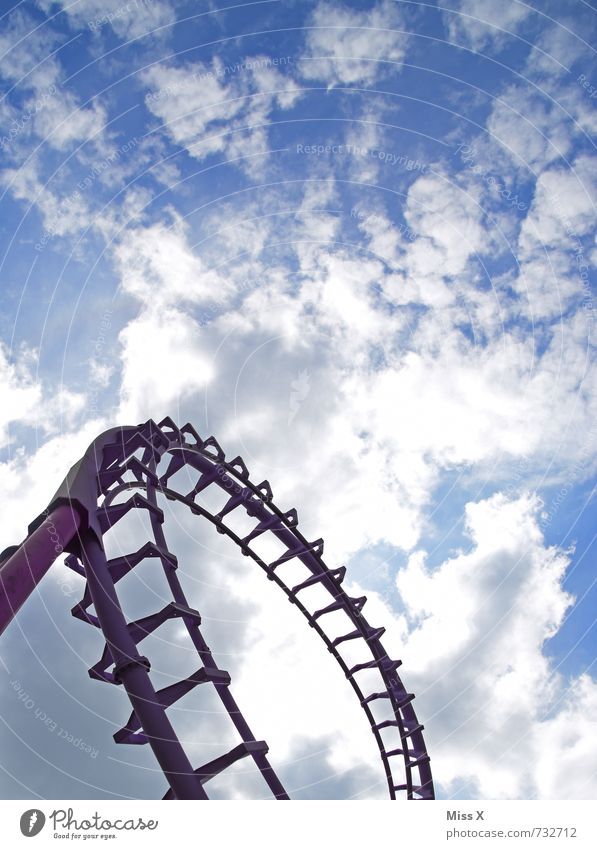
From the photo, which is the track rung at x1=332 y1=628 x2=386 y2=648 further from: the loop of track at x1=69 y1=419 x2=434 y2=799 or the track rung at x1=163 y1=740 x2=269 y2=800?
the track rung at x1=163 y1=740 x2=269 y2=800

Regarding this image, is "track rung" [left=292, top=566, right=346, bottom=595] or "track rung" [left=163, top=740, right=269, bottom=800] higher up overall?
"track rung" [left=292, top=566, right=346, bottom=595]

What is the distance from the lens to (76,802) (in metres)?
6.34

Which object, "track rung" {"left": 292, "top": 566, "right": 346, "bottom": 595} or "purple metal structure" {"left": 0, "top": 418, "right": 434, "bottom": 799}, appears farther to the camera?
"track rung" {"left": 292, "top": 566, "right": 346, "bottom": 595}

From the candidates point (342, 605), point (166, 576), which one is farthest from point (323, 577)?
point (166, 576)

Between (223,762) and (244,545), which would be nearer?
(223,762)

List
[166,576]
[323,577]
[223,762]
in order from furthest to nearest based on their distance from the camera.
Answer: [323,577], [166,576], [223,762]

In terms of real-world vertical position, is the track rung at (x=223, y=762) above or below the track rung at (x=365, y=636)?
below

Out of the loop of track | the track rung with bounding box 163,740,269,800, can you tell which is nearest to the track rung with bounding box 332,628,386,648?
the loop of track

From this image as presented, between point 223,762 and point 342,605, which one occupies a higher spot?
point 342,605

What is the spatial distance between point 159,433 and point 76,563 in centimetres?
Answer: 490

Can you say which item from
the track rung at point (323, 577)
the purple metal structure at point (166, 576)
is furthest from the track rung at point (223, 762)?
the track rung at point (323, 577)

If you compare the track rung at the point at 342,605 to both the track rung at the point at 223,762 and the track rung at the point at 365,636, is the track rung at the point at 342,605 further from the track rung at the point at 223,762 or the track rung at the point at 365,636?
the track rung at the point at 223,762

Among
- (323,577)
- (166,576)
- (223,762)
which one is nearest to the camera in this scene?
(223,762)

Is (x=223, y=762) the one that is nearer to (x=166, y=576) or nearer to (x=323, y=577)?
→ (x=166, y=576)
